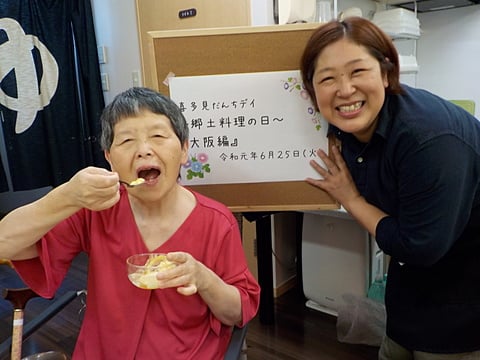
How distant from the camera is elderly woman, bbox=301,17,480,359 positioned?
38.6 inches

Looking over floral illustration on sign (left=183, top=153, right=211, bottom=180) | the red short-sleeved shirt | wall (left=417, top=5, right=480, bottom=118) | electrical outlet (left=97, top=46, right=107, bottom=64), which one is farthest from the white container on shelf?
electrical outlet (left=97, top=46, right=107, bottom=64)

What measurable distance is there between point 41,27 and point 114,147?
2.54 metres

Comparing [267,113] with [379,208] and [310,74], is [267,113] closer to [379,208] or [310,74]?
[310,74]

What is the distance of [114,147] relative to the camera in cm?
104

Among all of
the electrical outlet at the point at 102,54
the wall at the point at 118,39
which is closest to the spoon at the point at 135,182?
the wall at the point at 118,39

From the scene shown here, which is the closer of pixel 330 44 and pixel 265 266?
pixel 330 44

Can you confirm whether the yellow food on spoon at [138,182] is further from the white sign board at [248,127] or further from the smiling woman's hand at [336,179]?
the smiling woman's hand at [336,179]

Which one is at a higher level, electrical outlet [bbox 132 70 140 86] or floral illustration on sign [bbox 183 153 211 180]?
electrical outlet [bbox 132 70 140 86]

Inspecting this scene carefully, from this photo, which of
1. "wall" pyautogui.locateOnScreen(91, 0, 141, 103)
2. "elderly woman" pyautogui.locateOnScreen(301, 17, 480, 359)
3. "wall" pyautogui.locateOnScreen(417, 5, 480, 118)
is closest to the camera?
"elderly woman" pyautogui.locateOnScreen(301, 17, 480, 359)

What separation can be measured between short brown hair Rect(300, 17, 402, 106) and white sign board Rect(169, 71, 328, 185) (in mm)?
199

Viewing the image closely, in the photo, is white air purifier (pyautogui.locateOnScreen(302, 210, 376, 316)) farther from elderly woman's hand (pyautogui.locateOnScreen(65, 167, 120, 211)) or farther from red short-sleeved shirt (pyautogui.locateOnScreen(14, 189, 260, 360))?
elderly woman's hand (pyautogui.locateOnScreen(65, 167, 120, 211))

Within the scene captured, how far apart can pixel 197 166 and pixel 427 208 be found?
0.72 meters

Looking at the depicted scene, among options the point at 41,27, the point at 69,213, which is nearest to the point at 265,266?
the point at 69,213

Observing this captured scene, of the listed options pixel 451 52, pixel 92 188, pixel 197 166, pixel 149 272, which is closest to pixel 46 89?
pixel 197 166
